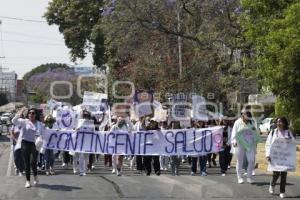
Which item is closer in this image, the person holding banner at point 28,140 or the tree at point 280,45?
the person holding banner at point 28,140

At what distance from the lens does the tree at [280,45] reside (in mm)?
18031

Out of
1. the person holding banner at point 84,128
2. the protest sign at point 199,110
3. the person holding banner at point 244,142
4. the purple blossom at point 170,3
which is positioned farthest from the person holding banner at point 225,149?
the purple blossom at point 170,3

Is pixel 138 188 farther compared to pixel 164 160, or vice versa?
pixel 164 160

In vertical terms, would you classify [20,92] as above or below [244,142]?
above

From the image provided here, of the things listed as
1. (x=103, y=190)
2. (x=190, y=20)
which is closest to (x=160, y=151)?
(x=103, y=190)

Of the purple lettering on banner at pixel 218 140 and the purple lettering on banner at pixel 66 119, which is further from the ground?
the purple lettering on banner at pixel 66 119

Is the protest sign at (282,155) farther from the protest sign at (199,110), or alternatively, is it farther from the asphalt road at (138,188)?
the protest sign at (199,110)

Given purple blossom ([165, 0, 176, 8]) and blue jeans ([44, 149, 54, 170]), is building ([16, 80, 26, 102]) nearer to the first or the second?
purple blossom ([165, 0, 176, 8])

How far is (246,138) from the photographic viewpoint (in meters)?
15.7

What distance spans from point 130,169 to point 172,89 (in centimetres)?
1913

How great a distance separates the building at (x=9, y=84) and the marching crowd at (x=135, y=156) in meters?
110

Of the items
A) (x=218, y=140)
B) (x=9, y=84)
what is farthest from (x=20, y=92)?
(x=218, y=140)

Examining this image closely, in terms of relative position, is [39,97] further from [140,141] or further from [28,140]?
[28,140]

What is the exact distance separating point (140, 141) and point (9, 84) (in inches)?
4785
